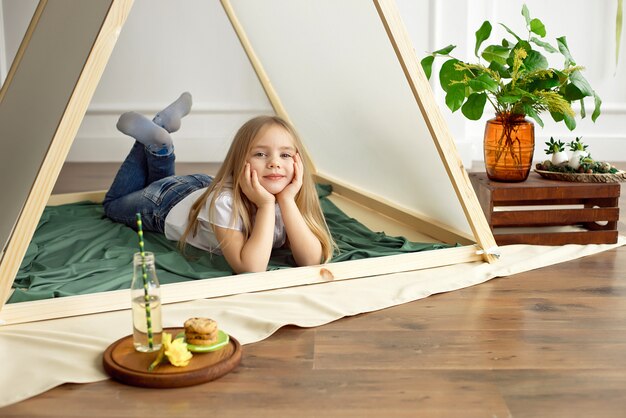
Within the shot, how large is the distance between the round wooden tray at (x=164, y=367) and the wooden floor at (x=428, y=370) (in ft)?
0.05

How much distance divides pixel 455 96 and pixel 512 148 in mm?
241

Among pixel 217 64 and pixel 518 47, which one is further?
pixel 217 64

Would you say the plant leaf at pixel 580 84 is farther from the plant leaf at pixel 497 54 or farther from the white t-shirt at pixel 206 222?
the white t-shirt at pixel 206 222

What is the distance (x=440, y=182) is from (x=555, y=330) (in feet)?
2.04

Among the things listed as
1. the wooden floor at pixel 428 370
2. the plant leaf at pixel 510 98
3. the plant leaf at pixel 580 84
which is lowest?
the wooden floor at pixel 428 370

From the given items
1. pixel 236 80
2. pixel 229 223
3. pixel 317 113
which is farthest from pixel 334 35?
pixel 236 80

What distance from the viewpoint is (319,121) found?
9.12 ft

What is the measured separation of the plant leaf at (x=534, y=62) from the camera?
232 centimetres

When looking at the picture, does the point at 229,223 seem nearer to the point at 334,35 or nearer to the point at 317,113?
the point at 334,35

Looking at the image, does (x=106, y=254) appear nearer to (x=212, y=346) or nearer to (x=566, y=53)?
(x=212, y=346)

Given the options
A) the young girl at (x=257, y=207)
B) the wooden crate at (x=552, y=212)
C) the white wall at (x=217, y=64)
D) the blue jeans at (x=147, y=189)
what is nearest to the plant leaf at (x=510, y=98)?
the wooden crate at (x=552, y=212)

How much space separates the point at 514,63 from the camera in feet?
7.41

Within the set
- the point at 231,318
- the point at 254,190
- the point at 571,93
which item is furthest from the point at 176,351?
the point at 571,93

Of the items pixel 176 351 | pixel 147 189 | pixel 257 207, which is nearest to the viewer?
pixel 176 351
